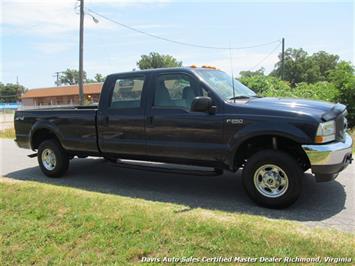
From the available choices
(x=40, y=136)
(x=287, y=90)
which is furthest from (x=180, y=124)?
(x=287, y=90)

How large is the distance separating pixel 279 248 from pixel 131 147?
10.7 feet

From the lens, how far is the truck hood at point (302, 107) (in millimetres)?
4934

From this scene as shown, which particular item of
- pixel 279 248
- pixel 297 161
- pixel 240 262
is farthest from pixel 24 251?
pixel 297 161

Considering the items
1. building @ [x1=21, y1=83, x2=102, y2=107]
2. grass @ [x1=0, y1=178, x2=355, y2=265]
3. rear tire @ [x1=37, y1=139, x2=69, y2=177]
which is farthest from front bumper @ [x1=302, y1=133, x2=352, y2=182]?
building @ [x1=21, y1=83, x2=102, y2=107]

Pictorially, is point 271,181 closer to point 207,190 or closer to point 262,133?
point 262,133

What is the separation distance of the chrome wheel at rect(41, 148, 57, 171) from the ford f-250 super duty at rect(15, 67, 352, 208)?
0.22 metres

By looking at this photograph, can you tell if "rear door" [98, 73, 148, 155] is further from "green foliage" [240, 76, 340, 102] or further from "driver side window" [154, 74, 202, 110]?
"green foliage" [240, 76, 340, 102]

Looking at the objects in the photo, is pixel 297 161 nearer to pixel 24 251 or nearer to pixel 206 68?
pixel 206 68

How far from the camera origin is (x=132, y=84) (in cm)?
647

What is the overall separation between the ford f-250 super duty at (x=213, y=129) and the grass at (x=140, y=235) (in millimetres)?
827

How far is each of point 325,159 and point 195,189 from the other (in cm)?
222

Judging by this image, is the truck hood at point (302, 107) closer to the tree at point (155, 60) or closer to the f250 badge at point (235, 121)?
the f250 badge at point (235, 121)

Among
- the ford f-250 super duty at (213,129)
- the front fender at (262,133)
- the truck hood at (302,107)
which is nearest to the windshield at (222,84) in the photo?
the ford f-250 super duty at (213,129)

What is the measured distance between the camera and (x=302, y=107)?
5.12 metres
